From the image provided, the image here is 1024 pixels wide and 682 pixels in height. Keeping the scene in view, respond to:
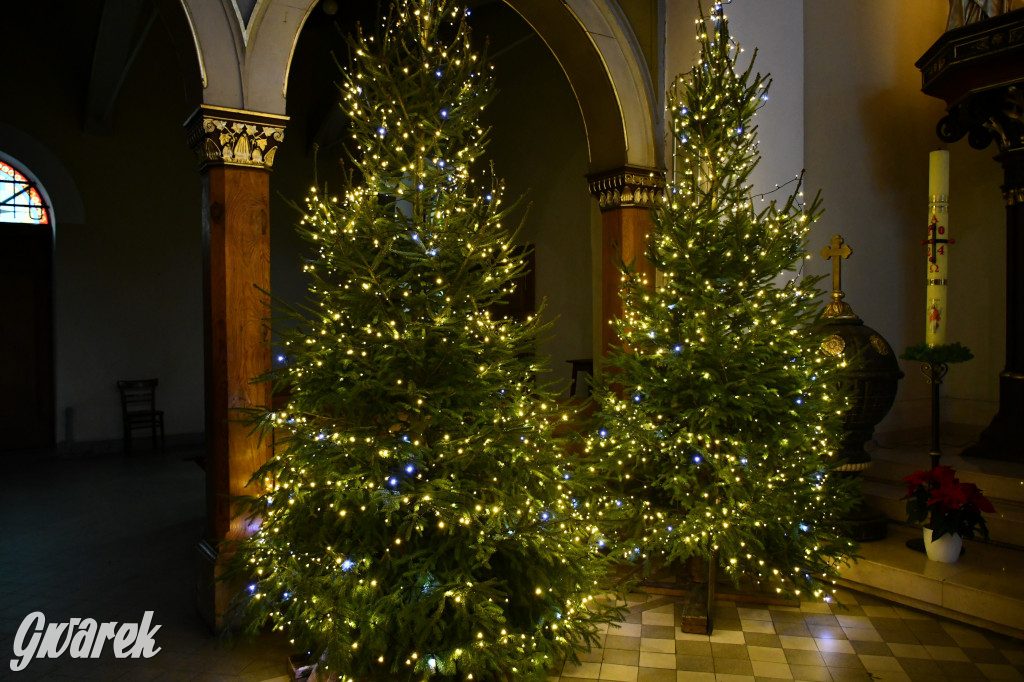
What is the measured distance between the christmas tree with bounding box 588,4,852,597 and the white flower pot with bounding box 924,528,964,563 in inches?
20.7

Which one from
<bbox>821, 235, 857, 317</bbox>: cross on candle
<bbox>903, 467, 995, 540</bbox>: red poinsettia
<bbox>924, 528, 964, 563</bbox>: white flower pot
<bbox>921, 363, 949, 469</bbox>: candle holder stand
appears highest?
<bbox>821, 235, 857, 317</bbox>: cross on candle

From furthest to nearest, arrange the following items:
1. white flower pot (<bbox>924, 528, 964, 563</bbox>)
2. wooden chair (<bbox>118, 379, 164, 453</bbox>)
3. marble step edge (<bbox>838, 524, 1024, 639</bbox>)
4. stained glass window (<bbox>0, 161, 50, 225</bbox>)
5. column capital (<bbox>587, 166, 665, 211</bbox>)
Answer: wooden chair (<bbox>118, 379, 164, 453</bbox>) → stained glass window (<bbox>0, 161, 50, 225</bbox>) → column capital (<bbox>587, 166, 665, 211</bbox>) → white flower pot (<bbox>924, 528, 964, 563</bbox>) → marble step edge (<bbox>838, 524, 1024, 639</bbox>)

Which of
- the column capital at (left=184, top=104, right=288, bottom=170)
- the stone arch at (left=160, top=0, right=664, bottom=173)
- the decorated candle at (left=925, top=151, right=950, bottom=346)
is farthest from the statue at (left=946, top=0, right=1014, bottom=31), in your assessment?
the column capital at (left=184, top=104, right=288, bottom=170)

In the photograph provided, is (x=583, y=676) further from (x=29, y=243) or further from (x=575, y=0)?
(x=29, y=243)

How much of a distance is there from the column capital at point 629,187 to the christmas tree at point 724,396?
141 cm

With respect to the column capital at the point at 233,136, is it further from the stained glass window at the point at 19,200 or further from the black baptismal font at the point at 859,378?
the stained glass window at the point at 19,200

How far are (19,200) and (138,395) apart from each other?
2664 mm

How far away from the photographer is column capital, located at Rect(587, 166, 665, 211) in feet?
18.1

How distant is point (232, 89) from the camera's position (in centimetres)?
369

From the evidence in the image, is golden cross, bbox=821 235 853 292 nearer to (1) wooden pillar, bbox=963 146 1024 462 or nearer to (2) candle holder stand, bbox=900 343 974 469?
(2) candle holder stand, bbox=900 343 974 469

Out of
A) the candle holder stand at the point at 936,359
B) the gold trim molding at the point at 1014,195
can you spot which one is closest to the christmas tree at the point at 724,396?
the candle holder stand at the point at 936,359

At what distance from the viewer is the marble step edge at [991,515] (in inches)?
164

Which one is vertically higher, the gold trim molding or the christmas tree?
the gold trim molding

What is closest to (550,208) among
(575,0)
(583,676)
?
(575,0)
